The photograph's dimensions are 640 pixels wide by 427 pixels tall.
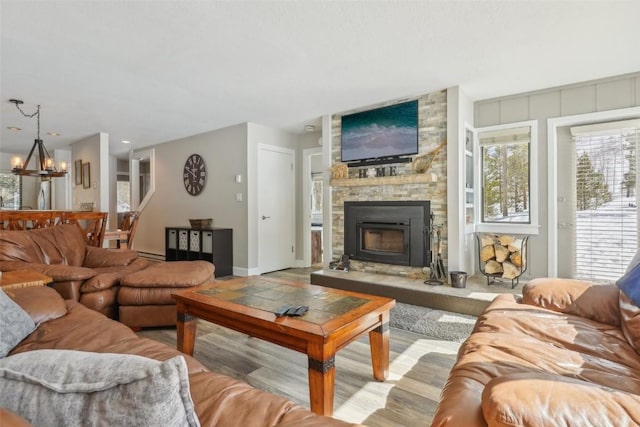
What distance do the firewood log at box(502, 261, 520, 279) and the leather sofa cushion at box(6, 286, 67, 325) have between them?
3937mm

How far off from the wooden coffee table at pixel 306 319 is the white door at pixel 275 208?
2.83m

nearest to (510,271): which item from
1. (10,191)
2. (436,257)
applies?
(436,257)

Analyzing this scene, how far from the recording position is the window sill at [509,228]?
398 centimetres

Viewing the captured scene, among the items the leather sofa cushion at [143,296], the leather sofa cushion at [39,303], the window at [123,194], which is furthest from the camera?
the window at [123,194]

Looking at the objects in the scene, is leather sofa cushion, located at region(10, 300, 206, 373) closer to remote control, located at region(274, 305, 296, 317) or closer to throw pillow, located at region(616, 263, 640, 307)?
remote control, located at region(274, 305, 296, 317)

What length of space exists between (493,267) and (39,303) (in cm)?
402

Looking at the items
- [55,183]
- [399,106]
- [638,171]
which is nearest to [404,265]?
[399,106]

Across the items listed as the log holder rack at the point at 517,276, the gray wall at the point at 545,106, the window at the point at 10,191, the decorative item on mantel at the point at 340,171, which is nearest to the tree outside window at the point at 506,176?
the gray wall at the point at 545,106

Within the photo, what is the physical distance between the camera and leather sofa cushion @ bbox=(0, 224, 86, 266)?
2.95 m

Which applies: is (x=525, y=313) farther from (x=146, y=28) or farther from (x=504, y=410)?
(x=146, y=28)

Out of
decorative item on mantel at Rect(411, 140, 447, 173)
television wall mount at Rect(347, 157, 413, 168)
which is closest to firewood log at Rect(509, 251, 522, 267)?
decorative item on mantel at Rect(411, 140, 447, 173)

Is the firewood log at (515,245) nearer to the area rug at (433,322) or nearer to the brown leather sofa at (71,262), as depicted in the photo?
the area rug at (433,322)

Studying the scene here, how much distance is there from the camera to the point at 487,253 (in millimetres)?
3883

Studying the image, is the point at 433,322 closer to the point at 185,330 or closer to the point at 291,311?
the point at 291,311
